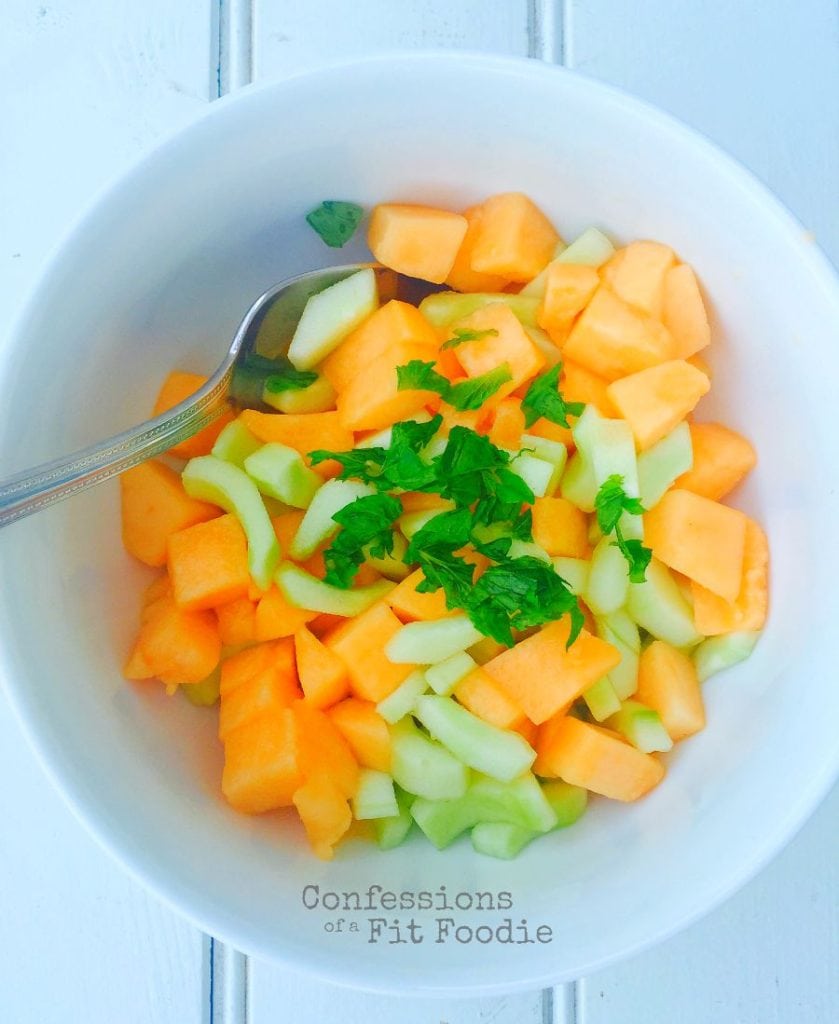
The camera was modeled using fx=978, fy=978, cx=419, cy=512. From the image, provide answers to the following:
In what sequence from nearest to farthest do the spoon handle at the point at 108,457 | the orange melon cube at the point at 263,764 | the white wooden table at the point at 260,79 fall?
the spoon handle at the point at 108,457 < the orange melon cube at the point at 263,764 < the white wooden table at the point at 260,79

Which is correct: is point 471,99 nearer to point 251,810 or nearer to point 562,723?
point 562,723

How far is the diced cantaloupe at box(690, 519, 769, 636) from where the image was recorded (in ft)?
4.58

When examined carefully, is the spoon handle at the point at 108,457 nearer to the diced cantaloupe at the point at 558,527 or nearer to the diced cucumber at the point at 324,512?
the diced cucumber at the point at 324,512

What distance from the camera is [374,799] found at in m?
1.37

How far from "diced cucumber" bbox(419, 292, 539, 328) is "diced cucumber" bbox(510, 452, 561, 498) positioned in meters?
0.22

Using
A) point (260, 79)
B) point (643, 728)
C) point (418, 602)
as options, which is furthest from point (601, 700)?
point (260, 79)

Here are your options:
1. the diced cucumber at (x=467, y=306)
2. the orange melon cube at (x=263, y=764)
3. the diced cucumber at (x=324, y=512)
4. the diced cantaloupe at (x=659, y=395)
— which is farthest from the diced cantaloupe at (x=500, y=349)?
the orange melon cube at (x=263, y=764)

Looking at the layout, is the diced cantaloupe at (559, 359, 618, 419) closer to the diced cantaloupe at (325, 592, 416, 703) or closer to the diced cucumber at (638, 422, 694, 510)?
the diced cucumber at (638, 422, 694, 510)

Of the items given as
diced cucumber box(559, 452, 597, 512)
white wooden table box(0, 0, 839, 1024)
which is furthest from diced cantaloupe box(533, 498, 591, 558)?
white wooden table box(0, 0, 839, 1024)

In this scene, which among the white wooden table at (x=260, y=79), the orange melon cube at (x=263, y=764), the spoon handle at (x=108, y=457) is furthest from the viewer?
the white wooden table at (x=260, y=79)

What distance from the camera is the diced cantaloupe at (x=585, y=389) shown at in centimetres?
144

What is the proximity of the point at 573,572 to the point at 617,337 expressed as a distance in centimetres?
34

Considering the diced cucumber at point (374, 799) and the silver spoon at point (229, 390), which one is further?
the diced cucumber at point (374, 799)

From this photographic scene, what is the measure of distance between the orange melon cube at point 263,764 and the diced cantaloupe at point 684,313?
2.55ft
